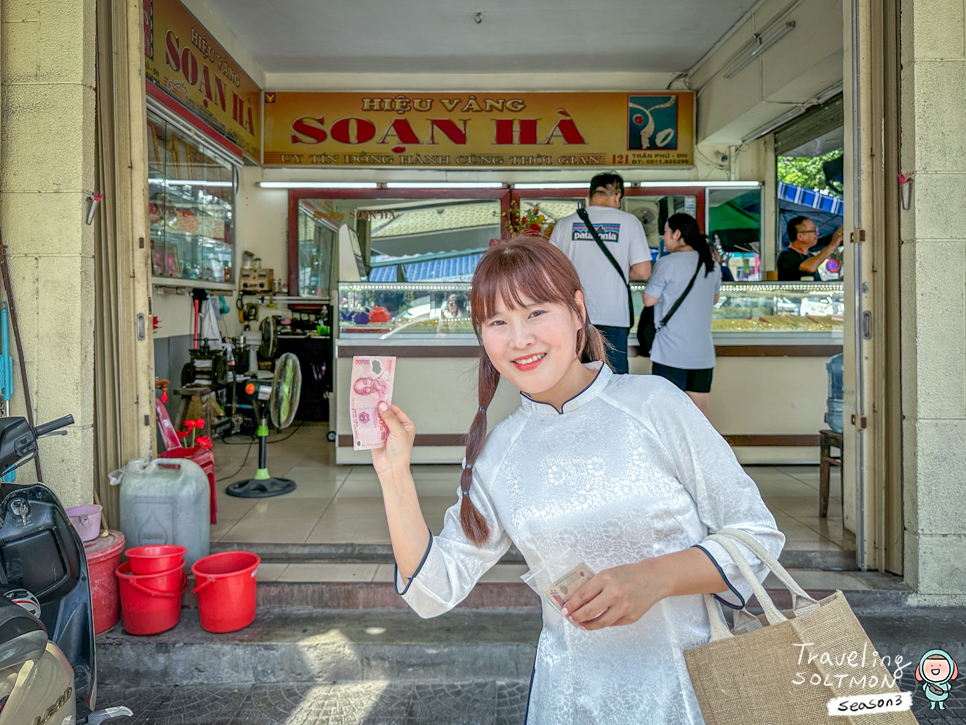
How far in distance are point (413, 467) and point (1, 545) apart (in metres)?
3.66

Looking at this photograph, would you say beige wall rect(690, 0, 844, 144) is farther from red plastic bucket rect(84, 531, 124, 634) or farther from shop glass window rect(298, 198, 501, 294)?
red plastic bucket rect(84, 531, 124, 634)

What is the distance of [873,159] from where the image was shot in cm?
333

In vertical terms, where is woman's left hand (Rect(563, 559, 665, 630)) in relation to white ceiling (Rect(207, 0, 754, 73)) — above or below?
below

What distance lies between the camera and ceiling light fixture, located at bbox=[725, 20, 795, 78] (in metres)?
5.79

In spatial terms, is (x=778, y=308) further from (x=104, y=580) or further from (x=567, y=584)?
(x=567, y=584)

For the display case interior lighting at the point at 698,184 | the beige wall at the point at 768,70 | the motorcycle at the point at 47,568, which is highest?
the beige wall at the point at 768,70

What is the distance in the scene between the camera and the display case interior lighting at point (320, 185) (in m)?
7.88

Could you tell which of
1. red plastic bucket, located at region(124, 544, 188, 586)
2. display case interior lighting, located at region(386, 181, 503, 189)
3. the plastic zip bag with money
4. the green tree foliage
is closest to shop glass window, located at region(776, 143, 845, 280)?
the green tree foliage

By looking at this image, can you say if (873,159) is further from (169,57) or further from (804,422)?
(169,57)

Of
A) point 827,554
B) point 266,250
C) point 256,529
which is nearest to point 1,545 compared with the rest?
point 256,529

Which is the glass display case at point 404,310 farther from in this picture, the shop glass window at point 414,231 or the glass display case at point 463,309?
the shop glass window at point 414,231

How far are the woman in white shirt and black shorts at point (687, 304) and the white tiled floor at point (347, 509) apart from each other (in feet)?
3.03

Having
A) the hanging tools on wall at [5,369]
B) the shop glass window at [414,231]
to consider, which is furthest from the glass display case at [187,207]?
the hanging tools on wall at [5,369]

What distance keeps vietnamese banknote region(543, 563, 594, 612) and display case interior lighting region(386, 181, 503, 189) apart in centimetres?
728
